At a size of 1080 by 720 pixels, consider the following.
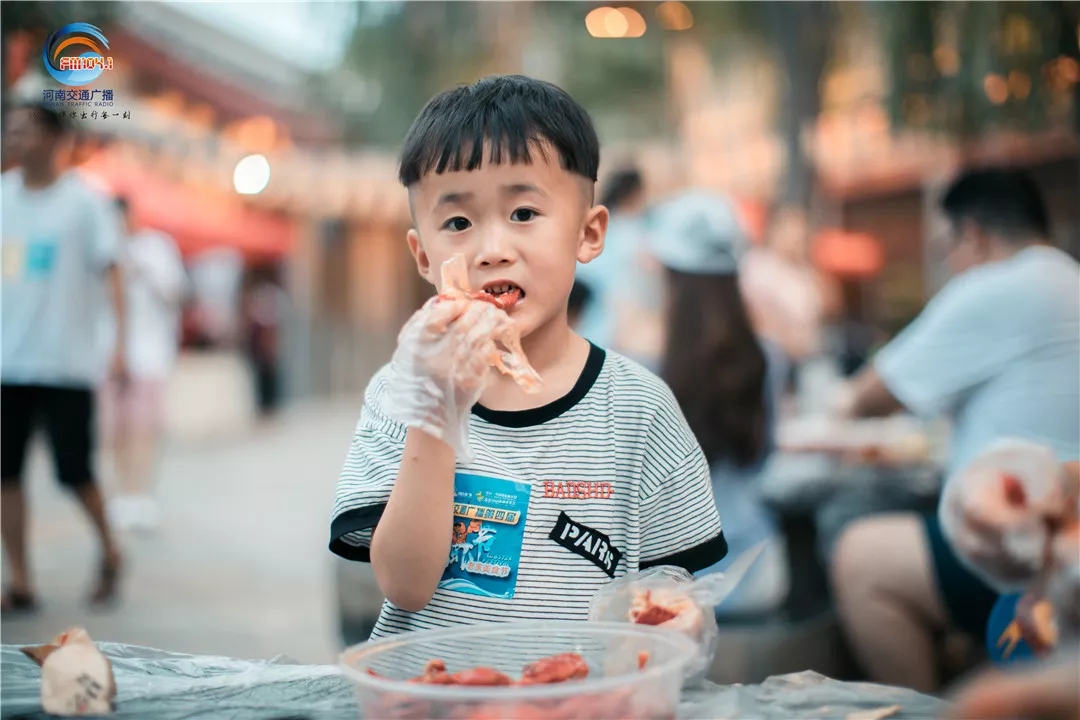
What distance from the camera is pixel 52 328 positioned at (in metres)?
4.44

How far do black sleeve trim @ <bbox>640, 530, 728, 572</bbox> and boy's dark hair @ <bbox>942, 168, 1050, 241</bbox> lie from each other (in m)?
2.16

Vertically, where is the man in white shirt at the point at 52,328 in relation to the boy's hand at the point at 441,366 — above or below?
above

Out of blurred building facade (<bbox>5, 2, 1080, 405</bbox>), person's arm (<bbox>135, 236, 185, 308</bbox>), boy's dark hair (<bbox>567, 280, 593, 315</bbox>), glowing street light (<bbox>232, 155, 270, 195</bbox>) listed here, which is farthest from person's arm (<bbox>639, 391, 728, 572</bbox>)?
person's arm (<bbox>135, 236, 185, 308</bbox>)

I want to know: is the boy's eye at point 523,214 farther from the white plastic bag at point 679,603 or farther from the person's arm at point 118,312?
the person's arm at point 118,312

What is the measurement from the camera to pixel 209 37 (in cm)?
1541

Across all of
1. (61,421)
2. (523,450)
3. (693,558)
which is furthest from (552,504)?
(61,421)

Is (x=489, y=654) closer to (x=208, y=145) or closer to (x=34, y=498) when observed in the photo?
(x=34, y=498)

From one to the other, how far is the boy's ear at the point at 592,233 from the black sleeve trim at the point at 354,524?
1.57 ft

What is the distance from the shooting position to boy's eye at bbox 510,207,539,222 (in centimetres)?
143

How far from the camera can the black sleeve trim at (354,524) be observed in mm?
1373

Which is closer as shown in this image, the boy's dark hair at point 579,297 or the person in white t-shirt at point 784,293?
the boy's dark hair at point 579,297

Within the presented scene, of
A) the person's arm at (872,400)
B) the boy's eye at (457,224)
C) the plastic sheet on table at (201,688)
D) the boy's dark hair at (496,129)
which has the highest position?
the boy's dark hair at (496,129)

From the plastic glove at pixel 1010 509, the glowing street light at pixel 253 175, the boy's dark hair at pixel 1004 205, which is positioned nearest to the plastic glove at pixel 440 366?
the plastic glove at pixel 1010 509

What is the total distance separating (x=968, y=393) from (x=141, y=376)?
18.8ft
